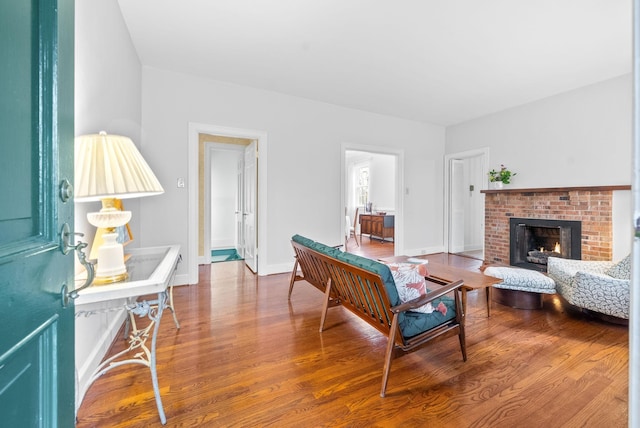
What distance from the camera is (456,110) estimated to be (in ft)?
16.0

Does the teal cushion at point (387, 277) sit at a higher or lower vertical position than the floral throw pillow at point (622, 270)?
higher

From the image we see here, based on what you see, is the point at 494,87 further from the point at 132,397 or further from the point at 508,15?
the point at 132,397

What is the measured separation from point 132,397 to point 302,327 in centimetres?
125

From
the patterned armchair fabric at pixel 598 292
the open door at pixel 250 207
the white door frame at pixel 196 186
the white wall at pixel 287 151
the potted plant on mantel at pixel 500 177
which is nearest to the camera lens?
the patterned armchair fabric at pixel 598 292

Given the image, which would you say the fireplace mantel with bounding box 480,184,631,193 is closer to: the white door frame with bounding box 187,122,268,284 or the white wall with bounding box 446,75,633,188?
the white wall with bounding box 446,75,633,188

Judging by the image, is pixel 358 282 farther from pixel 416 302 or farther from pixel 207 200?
pixel 207 200

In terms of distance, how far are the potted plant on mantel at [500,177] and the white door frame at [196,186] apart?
390cm

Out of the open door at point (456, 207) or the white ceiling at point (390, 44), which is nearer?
the white ceiling at point (390, 44)

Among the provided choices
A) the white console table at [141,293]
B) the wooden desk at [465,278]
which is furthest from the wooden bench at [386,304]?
the white console table at [141,293]

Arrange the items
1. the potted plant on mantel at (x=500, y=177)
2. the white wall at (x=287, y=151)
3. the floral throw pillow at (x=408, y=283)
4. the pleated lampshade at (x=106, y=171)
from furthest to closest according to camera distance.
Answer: the potted plant on mantel at (x=500, y=177) → the white wall at (x=287, y=151) → the floral throw pillow at (x=408, y=283) → the pleated lampshade at (x=106, y=171)

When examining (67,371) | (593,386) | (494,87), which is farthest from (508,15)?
(67,371)

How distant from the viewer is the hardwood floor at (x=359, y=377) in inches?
57.1

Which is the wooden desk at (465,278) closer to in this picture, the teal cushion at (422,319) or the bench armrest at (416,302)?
the teal cushion at (422,319)

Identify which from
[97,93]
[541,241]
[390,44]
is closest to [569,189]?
[541,241]
